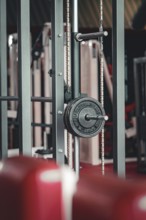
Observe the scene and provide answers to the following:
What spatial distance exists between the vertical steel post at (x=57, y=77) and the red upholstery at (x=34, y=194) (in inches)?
31.6

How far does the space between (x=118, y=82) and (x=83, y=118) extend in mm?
237

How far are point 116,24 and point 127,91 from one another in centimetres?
524

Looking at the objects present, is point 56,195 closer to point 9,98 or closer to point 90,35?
point 90,35

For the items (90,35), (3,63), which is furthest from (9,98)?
(90,35)

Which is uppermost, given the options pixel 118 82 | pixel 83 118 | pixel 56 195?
pixel 118 82

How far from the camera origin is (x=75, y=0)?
200 centimetres

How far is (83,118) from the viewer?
195cm

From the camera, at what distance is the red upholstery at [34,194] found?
1.03 meters

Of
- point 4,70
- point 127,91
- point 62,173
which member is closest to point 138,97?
point 127,91

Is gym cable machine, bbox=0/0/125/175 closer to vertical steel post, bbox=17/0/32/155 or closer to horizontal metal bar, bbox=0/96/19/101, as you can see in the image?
vertical steel post, bbox=17/0/32/155

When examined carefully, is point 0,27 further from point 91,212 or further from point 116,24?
point 91,212

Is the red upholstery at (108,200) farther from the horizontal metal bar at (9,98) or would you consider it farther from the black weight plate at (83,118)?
the horizontal metal bar at (9,98)

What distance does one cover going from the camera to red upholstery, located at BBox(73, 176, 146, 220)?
0.86 m

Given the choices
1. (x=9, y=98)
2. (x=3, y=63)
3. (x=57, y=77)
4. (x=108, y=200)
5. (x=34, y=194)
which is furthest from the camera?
(x=3, y=63)
